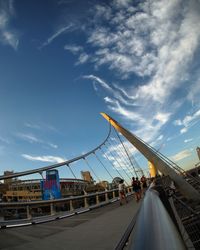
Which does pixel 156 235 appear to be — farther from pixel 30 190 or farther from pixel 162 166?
pixel 30 190

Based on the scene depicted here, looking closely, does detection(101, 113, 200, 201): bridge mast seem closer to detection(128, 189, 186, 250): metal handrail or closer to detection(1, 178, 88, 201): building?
detection(1, 178, 88, 201): building

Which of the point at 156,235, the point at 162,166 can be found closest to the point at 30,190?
the point at 162,166

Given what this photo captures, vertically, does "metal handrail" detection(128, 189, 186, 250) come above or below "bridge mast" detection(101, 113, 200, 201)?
below

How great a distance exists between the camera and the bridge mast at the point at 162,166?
16047mm

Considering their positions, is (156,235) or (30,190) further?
(30,190)

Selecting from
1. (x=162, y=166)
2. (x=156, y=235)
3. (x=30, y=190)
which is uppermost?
(x=30, y=190)

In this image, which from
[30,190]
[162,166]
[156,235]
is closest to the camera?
[156,235]

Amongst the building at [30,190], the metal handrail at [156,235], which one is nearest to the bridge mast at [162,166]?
the building at [30,190]

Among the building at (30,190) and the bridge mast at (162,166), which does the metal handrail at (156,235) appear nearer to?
the bridge mast at (162,166)

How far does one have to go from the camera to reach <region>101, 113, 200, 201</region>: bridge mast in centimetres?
1605

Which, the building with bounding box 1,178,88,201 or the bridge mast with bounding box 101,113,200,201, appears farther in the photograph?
the building with bounding box 1,178,88,201

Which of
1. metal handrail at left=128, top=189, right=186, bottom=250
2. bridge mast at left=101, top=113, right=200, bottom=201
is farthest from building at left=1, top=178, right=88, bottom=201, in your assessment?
metal handrail at left=128, top=189, right=186, bottom=250

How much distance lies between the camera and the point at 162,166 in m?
19.0

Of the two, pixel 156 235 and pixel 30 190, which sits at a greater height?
pixel 30 190
